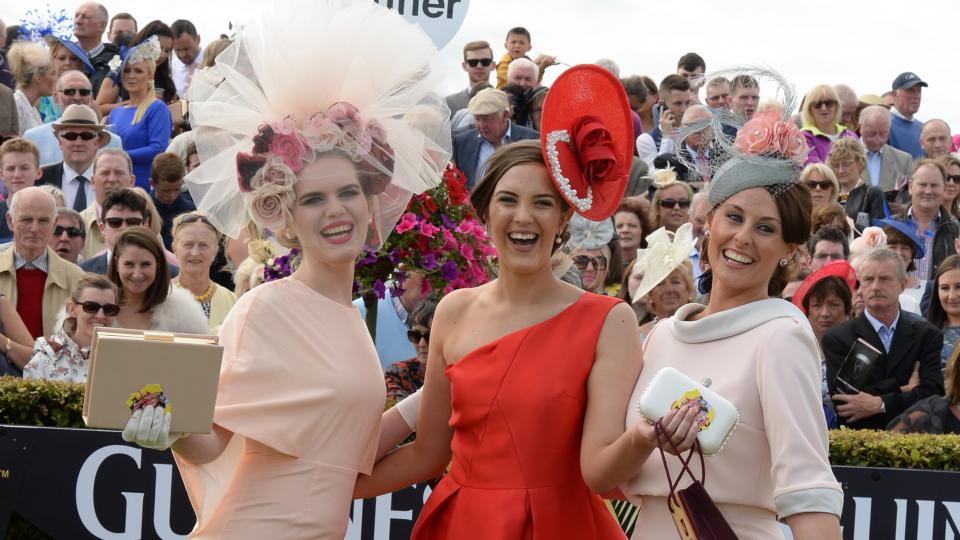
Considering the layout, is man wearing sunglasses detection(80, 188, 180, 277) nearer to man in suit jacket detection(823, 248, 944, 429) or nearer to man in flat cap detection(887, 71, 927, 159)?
man in suit jacket detection(823, 248, 944, 429)

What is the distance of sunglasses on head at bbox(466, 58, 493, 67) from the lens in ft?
39.1

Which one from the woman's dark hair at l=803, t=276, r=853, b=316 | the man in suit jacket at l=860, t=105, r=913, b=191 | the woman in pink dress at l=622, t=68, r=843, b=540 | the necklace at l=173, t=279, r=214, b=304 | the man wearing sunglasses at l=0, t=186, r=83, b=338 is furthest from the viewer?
the man in suit jacket at l=860, t=105, r=913, b=191

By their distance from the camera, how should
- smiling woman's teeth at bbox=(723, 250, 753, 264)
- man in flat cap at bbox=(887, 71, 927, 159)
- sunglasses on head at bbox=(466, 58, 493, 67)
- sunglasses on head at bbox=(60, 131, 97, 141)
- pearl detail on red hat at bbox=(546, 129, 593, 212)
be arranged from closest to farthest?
1. smiling woman's teeth at bbox=(723, 250, 753, 264)
2. pearl detail on red hat at bbox=(546, 129, 593, 212)
3. sunglasses on head at bbox=(60, 131, 97, 141)
4. sunglasses on head at bbox=(466, 58, 493, 67)
5. man in flat cap at bbox=(887, 71, 927, 159)

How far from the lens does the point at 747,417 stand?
12.5 feet

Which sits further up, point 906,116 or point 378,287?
point 906,116

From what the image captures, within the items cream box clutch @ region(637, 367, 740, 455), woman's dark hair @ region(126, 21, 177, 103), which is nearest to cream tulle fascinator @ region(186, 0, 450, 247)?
cream box clutch @ region(637, 367, 740, 455)

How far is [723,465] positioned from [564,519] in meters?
0.52

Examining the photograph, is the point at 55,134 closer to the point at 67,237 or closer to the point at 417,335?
the point at 67,237

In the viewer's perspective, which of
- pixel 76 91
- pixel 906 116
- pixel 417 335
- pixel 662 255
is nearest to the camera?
pixel 417 335

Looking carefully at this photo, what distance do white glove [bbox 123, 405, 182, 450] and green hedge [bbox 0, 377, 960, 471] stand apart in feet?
8.77

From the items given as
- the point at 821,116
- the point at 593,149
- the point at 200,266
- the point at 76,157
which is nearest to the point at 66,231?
the point at 200,266

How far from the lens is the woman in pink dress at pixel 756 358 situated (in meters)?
3.69

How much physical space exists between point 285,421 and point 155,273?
3.76 metres

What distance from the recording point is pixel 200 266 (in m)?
→ 8.37
